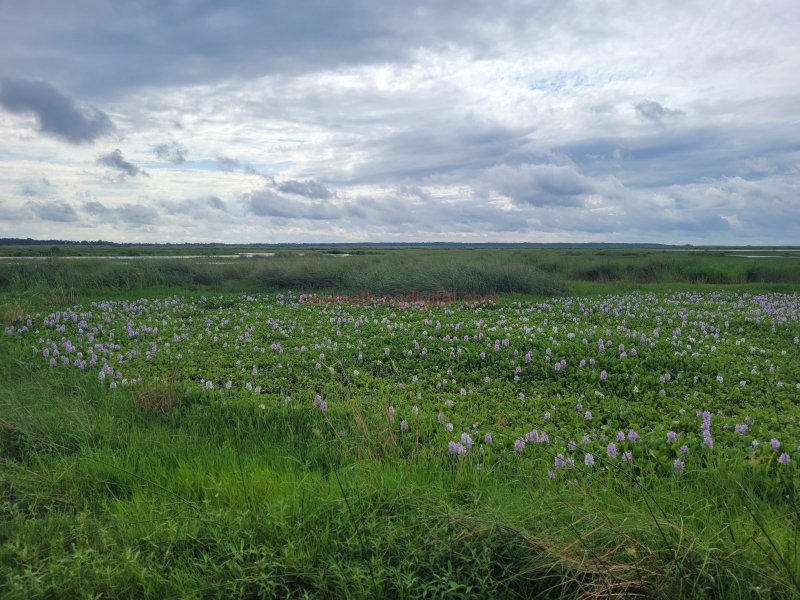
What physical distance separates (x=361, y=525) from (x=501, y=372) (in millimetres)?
4516

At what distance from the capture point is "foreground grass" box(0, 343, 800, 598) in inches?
110

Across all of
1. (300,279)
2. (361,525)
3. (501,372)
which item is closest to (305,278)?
(300,279)

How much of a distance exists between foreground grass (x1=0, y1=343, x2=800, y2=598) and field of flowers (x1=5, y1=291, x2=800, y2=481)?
0.33 metres

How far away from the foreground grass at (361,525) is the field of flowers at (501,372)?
331mm

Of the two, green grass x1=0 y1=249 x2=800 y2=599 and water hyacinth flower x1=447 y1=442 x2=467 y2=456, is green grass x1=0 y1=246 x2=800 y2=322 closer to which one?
green grass x1=0 y1=249 x2=800 y2=599

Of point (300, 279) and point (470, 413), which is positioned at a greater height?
point (300, 279)

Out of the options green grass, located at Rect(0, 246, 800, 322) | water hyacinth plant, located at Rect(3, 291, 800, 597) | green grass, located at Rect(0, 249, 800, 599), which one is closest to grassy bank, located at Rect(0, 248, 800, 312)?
green grass, located at Rect(0, 246, 800, 322)

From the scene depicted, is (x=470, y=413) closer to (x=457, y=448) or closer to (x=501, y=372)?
(x=457, y=448)

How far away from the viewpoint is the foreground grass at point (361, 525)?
2.79 meters

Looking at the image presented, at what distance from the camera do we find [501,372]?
7363mm

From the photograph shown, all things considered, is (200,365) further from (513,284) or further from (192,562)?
(513,284)

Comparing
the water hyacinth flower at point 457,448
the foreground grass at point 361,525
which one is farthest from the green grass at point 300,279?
the water hyacinth flower at point 457,448

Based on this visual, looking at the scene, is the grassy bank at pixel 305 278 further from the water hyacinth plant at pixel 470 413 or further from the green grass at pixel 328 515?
the green grass at pixel 328 515

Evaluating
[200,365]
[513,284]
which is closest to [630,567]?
[200,365]
